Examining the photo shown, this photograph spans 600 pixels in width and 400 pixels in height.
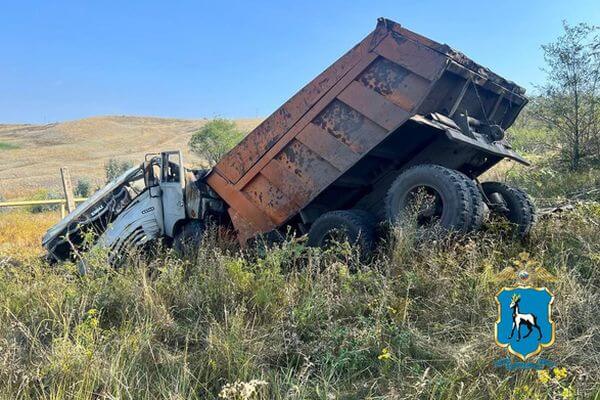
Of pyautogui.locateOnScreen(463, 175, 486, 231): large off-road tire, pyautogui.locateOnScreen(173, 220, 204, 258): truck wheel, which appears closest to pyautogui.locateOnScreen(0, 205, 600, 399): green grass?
pyautogui.locateOnScreen(463, 175, 486, 231): large off-road tire

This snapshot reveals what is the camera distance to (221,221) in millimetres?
6375

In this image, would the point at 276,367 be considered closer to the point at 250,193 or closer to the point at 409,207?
the point at 409,207

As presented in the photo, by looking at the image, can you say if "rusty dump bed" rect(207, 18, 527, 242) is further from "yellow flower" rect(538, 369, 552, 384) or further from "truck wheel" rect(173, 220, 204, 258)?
"yellow flower" rect(538, 369, 552, 384)

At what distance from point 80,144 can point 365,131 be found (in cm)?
6760

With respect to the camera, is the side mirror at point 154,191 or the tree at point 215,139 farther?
the tree at point 215,139

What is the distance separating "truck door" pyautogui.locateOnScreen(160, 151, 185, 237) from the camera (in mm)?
6340

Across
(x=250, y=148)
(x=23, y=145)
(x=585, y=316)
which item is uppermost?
(x=23, y=145)

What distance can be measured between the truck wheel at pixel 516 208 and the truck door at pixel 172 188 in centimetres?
417

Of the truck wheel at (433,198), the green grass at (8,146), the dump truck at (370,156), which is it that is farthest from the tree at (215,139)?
the green grass at (8,146)

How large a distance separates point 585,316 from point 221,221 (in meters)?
4.66

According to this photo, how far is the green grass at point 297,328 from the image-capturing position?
8.25 feet

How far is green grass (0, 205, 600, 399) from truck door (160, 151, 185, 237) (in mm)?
2120

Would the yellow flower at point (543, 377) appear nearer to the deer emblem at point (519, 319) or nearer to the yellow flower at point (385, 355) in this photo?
the deer emblem at point (519, 319)

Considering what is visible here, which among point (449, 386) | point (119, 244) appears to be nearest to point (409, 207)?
point (449, 386)
